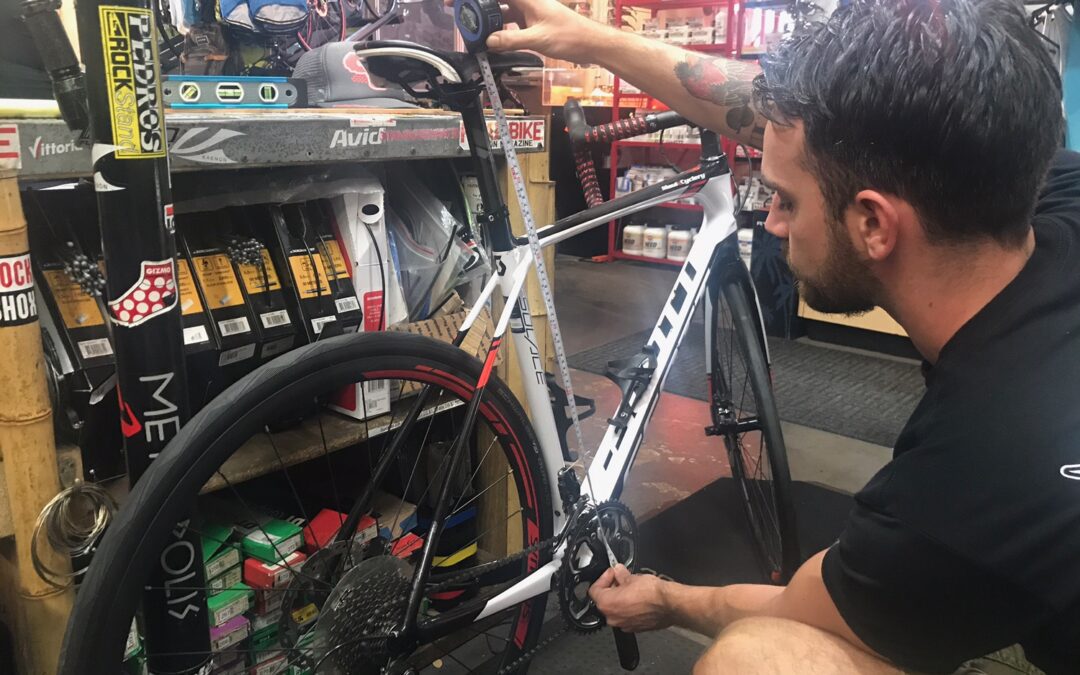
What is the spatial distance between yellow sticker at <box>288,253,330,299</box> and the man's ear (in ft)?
2.59

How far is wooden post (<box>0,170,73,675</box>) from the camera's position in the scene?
0.81 m

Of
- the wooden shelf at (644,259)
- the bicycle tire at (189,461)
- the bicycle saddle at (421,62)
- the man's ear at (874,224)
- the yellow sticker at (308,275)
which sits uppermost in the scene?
the bicycle saddle at (421,62)

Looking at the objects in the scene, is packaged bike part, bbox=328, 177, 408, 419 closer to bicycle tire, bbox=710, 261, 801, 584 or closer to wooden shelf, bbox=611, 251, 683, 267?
bicycle tire, bbox=710, 261, 801, 584

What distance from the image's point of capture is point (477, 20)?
1.03 m

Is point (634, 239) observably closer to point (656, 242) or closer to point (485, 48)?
point (656, 242)

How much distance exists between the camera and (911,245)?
80 cm

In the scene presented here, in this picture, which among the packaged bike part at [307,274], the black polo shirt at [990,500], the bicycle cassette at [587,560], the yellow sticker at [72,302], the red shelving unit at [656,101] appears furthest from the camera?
the red shelving unit at [656,101]

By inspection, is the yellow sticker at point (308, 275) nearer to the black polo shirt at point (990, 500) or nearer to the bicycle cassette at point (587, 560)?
the bicycle cassette at point (587, 560)

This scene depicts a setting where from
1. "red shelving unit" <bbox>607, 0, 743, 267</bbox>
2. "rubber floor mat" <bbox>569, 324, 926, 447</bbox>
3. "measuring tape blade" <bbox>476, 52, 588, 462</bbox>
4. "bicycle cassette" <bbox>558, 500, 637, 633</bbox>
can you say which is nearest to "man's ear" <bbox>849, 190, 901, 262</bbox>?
"measuring tape blade" <bbox>476, 52, 588, 462</bbox>

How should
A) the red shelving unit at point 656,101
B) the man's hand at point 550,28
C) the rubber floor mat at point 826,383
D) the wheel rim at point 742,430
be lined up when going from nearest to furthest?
1. the man's hand at point 550,28
2. the wheel rim at point 742,430
3. the rubber floor mat at point 826,383
4. the red shelving unit at point 656,101

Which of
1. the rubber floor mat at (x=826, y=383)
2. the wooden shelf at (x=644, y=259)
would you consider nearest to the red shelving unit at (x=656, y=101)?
the wooden shelf at (x=644, y=259)

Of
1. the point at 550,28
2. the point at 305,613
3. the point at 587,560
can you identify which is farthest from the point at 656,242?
the point at 305,613

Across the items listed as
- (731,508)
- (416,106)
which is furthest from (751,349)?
(416,106)

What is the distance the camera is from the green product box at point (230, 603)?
3.90 feet
